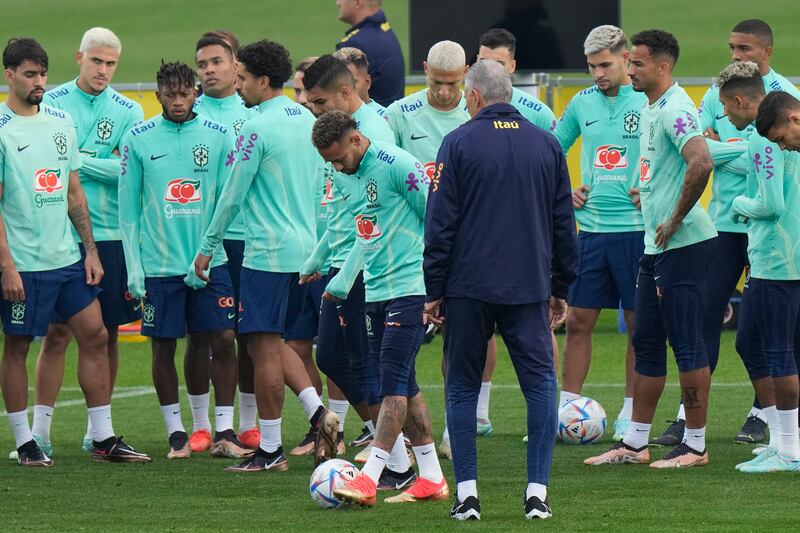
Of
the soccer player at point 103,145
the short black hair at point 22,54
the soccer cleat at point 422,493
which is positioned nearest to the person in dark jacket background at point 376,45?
the soccer player at point 103,145

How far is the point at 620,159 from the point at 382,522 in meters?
3.81

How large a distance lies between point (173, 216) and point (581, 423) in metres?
2.92

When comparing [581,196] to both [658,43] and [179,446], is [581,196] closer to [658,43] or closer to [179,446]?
[658,43]

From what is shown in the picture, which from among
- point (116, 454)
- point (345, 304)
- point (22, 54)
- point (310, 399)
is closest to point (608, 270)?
point (310, 399)

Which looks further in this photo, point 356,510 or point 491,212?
point 356,510

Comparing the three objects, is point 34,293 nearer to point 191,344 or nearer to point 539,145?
point 191,344

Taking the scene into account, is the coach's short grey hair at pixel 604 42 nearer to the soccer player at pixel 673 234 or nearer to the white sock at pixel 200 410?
the soccer player at pixel 673 234

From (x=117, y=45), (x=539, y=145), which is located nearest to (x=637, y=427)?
(x=539, y=145)

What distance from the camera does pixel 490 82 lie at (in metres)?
7.21

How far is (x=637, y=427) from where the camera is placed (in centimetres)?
909

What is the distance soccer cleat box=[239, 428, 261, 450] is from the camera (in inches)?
396

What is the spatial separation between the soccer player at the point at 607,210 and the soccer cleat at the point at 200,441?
236 centimetres

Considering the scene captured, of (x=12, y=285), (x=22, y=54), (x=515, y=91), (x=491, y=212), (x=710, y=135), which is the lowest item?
(x=12, y=285)

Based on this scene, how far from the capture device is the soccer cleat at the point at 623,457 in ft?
29.7
